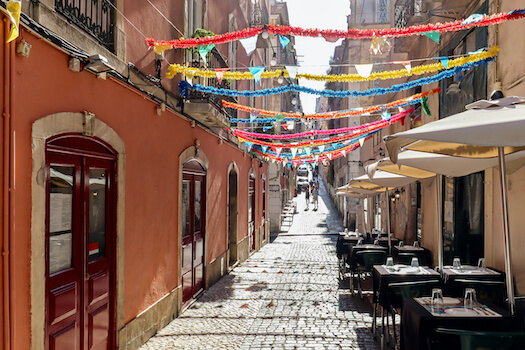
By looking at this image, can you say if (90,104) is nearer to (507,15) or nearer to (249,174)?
(507,15)

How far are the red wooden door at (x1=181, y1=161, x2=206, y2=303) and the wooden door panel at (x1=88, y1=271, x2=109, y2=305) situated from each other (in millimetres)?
A: 3066

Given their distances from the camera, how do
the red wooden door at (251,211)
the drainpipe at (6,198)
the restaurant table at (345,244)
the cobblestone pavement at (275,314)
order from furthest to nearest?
the red wooden door at (251,211) → the restaurant table at (345,244) → the cobblestone pavement at (275,314) → the drainpipe at (6,198)

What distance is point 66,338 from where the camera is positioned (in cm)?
426

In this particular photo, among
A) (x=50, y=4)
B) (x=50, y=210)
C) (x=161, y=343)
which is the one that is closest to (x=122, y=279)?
(x=161, y=343)

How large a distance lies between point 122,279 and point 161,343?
1379 mm

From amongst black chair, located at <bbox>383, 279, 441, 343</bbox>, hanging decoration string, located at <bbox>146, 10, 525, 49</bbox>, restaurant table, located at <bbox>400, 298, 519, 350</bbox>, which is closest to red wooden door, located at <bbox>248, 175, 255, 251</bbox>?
black chair, located at <bbox>383, 279, 441, 343</bbox>

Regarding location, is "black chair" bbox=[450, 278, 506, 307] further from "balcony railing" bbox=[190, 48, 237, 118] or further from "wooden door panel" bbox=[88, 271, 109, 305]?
"balcony railing" bbox=[190, 48, 237, 118]

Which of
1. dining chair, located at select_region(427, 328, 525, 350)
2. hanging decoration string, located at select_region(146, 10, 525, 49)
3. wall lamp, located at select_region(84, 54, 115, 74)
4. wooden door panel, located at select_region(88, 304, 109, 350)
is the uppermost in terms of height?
hanging decoration string, located at select_region(146, 10, 525, 49)

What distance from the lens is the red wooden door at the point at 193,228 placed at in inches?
336

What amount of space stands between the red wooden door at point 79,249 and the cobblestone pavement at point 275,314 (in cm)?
144

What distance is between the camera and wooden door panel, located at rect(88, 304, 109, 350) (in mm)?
4805

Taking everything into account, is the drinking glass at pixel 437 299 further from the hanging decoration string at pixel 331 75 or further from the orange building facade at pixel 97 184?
the orange building facade at pixel 97 184

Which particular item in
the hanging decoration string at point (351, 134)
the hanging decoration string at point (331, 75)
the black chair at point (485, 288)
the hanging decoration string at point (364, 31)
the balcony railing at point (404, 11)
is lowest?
the black chair at point (485, 288)

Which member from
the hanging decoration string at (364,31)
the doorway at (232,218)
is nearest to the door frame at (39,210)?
the hanging decoration string at (364,31)
